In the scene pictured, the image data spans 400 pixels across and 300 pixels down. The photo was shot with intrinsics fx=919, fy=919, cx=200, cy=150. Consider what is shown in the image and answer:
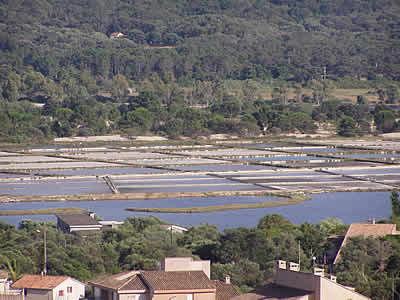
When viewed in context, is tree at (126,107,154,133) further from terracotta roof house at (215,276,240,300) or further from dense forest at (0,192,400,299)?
terracotta roof house at (215,276,240,300)

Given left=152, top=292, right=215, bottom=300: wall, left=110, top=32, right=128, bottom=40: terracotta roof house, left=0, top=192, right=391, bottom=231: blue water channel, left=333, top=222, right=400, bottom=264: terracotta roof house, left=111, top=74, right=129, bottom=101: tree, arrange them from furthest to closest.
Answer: left=110, top=32, right=128, bottom=40: terracotta roof house, left=111, top=74, right=129, bottom=101: tree, left=0, top=192, right=391, bottom=231: blue water channel, left=333, top=222, right=400, bottom=264: terracotta roof house, left=152, top=292, right=215, bottom=300: wall

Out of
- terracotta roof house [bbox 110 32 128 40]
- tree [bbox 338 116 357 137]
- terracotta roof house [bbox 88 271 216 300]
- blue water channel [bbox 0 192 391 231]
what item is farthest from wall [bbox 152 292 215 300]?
terracotta roof house [bbox 110 32 128 40]

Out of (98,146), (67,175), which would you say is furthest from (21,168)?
(98,146)

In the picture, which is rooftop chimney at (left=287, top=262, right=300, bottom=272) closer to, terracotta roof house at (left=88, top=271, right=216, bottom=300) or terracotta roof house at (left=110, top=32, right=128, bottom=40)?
terracotta roof house at (left=88, top=271, right=216, bottom=300)

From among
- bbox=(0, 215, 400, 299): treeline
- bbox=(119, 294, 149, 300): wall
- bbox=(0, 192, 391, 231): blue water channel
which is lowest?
bbox=(0, 192, 391, 231): blue water channel

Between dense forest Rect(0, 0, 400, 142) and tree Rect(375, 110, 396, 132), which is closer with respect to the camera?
tree Rect(375, 110, 396, 132)

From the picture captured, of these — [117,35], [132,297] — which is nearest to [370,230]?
[132,297]

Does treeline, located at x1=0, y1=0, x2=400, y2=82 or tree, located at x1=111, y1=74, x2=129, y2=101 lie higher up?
treeline, located at x1=0, y1=0, x2=400, y2=82

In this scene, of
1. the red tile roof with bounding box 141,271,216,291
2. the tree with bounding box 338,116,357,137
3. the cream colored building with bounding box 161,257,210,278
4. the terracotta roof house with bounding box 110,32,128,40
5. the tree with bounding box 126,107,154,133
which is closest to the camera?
the red tile roof with bounding box 141,271,216,291
